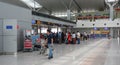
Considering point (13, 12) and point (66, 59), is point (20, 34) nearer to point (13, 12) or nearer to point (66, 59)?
point (13, 12)

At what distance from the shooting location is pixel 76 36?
2688 centimetres

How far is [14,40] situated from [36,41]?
3101 mm

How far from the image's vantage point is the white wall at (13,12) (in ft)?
44.0

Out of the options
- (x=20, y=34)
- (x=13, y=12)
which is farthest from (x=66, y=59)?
(x=13, y=12)

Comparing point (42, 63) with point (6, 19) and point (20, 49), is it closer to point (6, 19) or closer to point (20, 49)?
point (6, 19)

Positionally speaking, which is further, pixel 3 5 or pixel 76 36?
pixel 76 36

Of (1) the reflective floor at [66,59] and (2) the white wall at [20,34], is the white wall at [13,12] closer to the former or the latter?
(2) the white wall at [20,34]

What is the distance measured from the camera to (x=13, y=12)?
1449 cm

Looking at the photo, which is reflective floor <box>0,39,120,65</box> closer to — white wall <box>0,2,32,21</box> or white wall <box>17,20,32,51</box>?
white wall <box>17,20,32,51</box>

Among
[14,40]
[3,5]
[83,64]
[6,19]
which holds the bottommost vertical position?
[83,64]

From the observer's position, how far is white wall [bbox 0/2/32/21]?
44.0 ft

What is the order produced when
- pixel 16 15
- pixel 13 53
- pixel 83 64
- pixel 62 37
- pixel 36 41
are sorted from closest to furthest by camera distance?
pixel 83 64, pixel 13 53, pixel 16 15, pixel 36 41, pixel 62 37

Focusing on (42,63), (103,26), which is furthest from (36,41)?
(103,26)

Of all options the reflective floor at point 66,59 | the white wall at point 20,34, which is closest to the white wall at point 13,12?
the white wall at point 20,34
